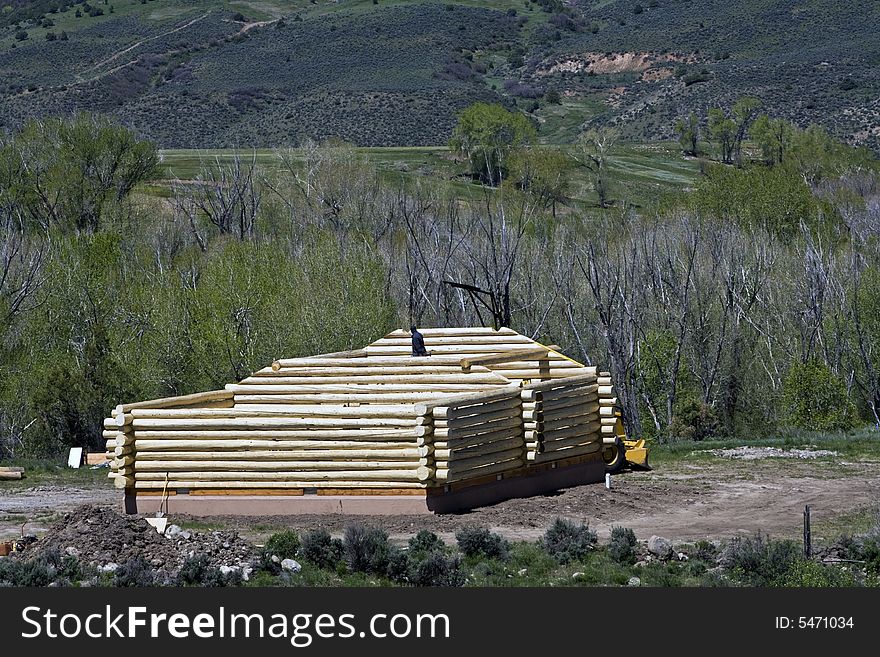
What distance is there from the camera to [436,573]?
51.1 ft

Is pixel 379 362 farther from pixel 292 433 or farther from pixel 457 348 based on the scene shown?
pixel 292 433

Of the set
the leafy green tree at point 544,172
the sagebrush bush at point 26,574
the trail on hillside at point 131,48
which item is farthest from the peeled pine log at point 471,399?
the trail on hillside at point 131,48

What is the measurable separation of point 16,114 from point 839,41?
231 ft

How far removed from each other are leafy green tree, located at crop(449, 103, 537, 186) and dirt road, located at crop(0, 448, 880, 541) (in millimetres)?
60562

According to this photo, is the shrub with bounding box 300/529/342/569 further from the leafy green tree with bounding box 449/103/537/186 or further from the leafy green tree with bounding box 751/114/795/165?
the leafy green tree with bounding box 751/114/795/165

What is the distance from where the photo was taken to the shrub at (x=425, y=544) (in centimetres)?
1683

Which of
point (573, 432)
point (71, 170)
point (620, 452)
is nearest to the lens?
point (573, 432)

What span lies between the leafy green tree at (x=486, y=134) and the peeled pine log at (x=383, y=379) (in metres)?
60.7

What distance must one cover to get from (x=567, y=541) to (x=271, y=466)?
506cm

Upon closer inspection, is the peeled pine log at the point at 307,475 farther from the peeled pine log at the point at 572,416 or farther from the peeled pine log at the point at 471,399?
the peeled pine log at the point at 572,416

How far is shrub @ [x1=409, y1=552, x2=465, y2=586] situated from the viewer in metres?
15.4

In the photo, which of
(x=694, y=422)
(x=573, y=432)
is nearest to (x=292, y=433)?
(x=573, y=432)

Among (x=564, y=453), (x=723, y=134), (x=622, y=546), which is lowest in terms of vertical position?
(x=564, y=453)

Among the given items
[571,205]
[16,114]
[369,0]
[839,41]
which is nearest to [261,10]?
[369,0]
